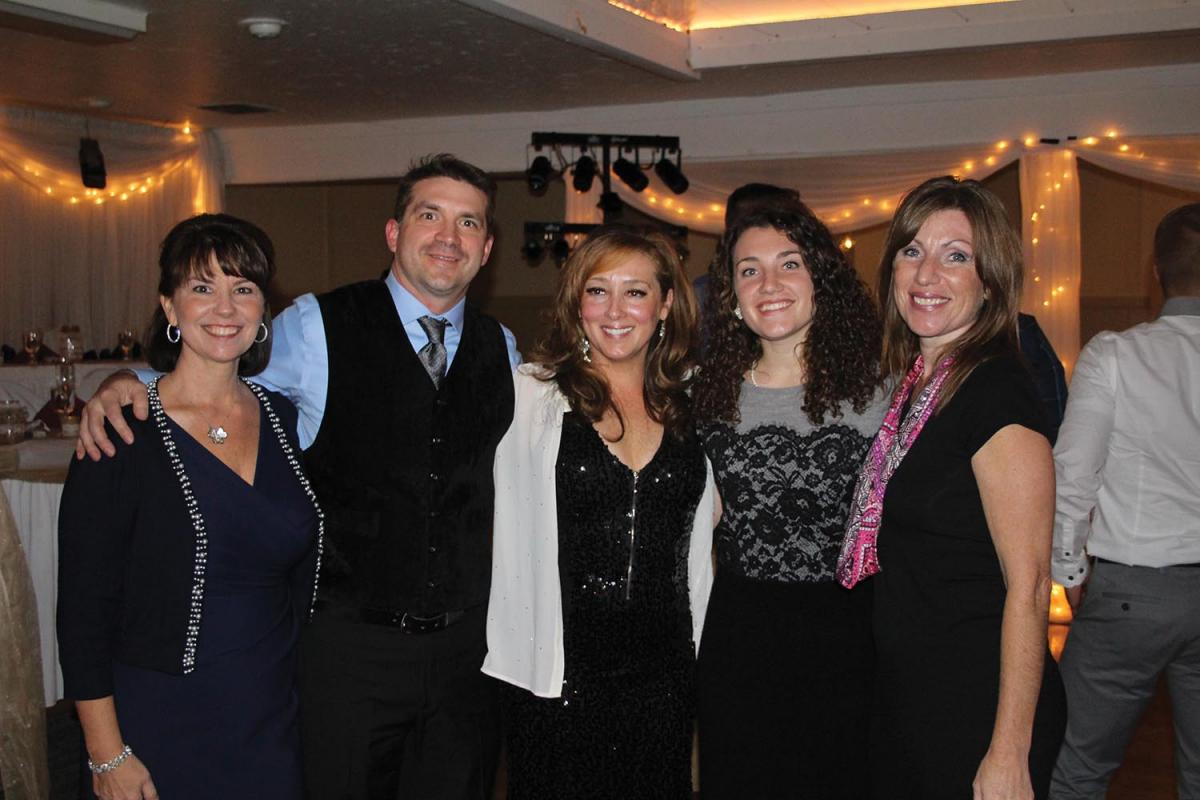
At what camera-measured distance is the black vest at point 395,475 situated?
2.43 metres

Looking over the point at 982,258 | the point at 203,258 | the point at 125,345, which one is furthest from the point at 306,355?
the point at 125,345

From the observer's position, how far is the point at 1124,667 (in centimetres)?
288

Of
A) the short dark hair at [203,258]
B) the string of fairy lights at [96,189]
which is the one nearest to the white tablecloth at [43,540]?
the short dark hair at [203,258]

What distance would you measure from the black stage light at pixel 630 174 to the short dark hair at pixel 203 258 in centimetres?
516

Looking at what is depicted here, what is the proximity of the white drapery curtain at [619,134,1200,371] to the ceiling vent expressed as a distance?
323 cm

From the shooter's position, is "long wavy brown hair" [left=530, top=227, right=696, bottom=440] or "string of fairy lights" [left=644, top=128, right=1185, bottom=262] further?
"string of fairy lights" [left=644, top=128, right=1185, bottom=262]

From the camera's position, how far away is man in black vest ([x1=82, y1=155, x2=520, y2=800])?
7.93 ft

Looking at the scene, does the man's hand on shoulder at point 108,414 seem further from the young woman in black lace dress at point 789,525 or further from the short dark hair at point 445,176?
the young woman in black lace dress at point 789,525

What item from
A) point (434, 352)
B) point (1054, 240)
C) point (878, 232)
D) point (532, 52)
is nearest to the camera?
point (434, 352)

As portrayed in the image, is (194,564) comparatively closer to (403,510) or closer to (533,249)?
(403,510)

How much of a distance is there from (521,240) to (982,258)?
907 centimetres

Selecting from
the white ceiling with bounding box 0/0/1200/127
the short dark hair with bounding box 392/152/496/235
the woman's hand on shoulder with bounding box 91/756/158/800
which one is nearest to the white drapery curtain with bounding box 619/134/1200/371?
the white ceiling with bounding box 0/0/1200/127
